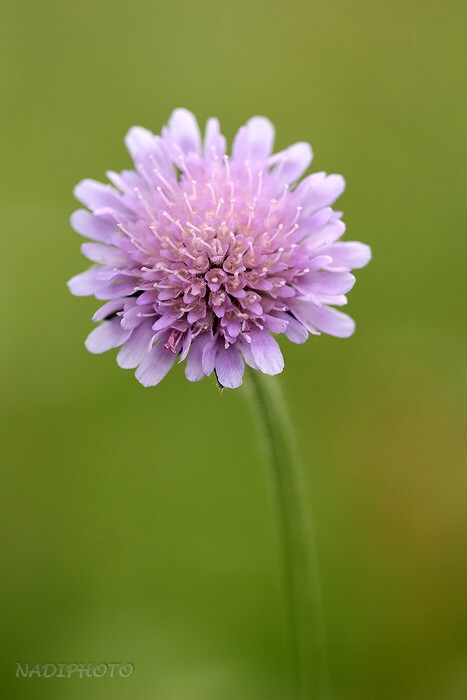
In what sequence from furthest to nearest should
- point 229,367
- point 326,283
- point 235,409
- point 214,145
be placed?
1. point 235,409
2. point 214,145
3. point 326,283
4. point 229,367

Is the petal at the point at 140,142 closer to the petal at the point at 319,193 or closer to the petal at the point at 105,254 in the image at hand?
the petal at the point at 105,254

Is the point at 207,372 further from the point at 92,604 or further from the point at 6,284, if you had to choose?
the point at 6,284

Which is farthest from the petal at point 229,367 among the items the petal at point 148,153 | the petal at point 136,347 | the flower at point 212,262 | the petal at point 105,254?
the petal at point 148,153

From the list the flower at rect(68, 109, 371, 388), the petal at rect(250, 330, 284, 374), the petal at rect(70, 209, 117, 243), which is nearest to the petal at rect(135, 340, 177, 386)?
the flower at rect(68, 109, 371, 388)

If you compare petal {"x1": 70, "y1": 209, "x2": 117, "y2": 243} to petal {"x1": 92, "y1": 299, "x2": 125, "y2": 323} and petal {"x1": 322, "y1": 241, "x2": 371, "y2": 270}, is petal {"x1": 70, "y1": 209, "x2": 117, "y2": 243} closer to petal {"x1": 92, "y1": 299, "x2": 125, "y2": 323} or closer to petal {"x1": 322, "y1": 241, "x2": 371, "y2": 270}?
petal {"x1": 92, "y1": 299, "x2": 125, "y2": 323}

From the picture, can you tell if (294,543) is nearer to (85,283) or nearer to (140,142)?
(85,283)

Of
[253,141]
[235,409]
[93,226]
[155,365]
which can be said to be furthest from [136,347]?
[235,409]
